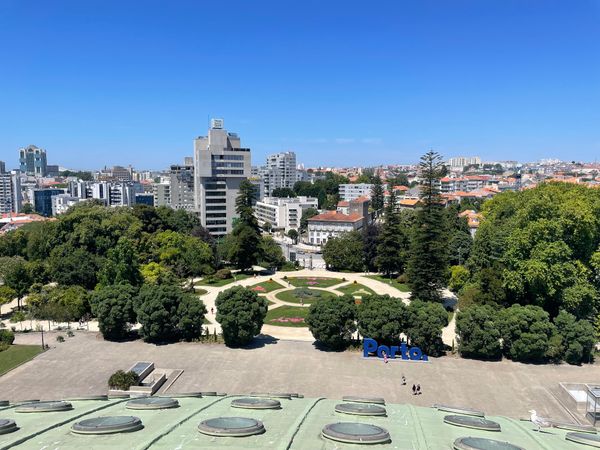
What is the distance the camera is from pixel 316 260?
218 ft

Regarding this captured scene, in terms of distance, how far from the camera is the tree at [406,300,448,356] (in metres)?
29.2

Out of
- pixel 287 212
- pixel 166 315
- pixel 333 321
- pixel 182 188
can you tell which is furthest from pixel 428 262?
pixel 182 188

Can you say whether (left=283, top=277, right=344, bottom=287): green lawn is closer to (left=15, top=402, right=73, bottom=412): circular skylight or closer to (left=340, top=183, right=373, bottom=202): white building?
(left=15, top=402, right=73, bottom=412): circular skylight

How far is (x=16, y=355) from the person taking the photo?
29672 mm

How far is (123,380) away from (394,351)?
51.3 feet

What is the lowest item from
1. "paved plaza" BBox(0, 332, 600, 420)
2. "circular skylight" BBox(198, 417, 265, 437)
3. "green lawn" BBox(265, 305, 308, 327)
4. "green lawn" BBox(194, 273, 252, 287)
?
"paved plaza" BBox(0, 332, 600, 420)

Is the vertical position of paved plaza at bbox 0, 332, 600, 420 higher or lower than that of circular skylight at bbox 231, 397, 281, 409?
lower

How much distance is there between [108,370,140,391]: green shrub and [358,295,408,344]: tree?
13.6m

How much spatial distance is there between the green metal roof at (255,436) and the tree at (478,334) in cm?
1378

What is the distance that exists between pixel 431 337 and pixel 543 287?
30.2 ft

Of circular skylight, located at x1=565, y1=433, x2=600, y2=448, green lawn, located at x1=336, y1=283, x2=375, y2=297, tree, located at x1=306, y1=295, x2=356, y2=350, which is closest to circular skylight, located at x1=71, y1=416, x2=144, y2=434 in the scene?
circular skylight, located at x1=565, y1=433, x2=600, y2=448

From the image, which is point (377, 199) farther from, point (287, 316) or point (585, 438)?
point (585, 438)

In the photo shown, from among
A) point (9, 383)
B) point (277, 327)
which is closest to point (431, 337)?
point (277, 327)

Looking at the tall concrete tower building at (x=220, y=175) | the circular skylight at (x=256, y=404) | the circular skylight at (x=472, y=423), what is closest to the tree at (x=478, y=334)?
the circular skylight at (x=472, y=423)
